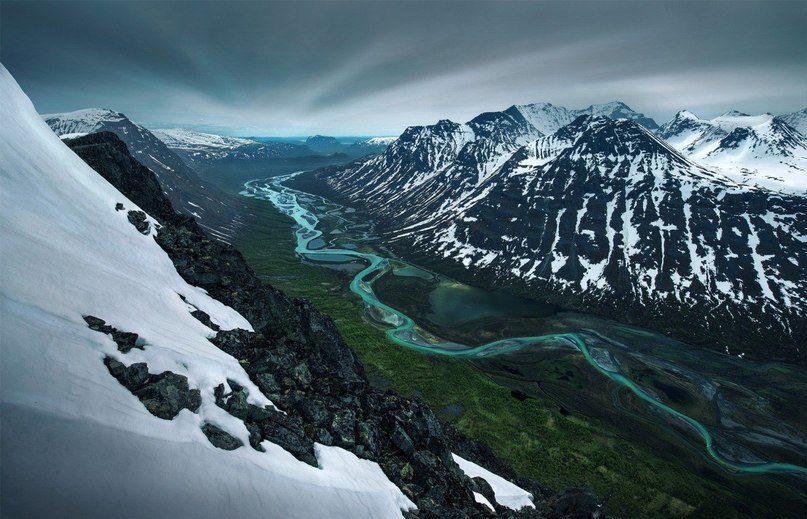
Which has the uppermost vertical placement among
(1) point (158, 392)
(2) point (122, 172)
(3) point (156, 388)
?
(2) point (122, 172)

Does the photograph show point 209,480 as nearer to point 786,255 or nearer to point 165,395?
point 165,395

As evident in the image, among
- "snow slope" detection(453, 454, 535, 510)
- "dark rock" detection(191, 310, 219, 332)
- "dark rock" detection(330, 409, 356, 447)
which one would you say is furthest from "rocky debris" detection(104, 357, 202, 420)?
"snow slope" detection(453, 454, 535, 510)

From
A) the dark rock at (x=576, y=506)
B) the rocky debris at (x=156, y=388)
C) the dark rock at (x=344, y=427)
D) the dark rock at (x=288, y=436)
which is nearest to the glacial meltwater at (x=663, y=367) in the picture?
the dark rock at (x=576, y=506)

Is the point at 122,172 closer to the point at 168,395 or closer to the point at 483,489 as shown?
the point at 168,395

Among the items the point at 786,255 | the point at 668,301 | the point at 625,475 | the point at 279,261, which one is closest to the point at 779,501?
the point at 625,475

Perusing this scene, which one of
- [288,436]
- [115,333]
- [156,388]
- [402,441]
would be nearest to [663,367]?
[402,441]

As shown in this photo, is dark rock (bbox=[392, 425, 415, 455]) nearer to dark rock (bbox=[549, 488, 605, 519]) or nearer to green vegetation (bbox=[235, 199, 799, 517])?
dark rock (bbox=[549, 488, 605, 519])
